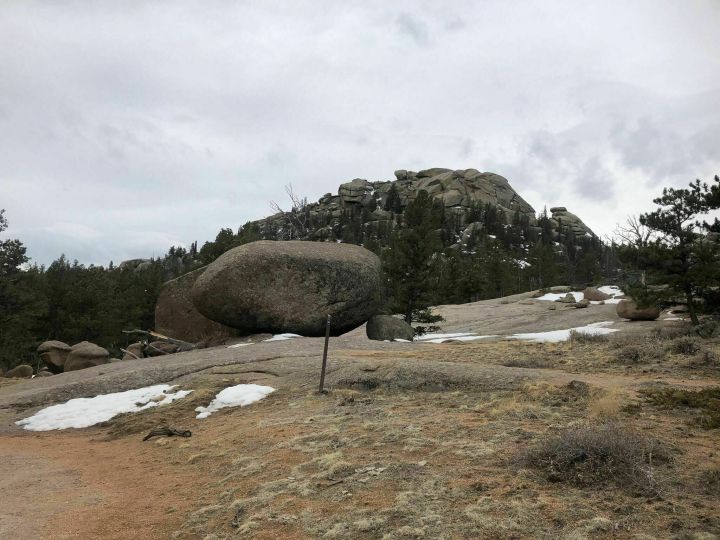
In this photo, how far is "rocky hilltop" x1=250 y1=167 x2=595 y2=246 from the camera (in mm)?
118312

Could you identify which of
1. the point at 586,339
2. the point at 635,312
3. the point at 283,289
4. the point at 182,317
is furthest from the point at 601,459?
the point at 635,312

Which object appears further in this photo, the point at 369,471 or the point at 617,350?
the point at 617,350

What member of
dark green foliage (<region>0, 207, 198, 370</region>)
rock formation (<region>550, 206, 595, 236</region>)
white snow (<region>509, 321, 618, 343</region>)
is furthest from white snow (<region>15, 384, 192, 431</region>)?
rock formation (<region>550, 206, 595, 236</region>)

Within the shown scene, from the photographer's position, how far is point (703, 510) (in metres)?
4.32

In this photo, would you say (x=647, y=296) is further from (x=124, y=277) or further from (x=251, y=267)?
(x=124, y=277)

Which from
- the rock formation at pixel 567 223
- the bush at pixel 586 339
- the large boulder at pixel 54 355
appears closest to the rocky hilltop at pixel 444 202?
the rock formation at pixel 567 223

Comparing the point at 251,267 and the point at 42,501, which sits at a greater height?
the point at 251,267

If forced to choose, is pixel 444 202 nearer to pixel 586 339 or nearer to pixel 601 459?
pixel 586 339

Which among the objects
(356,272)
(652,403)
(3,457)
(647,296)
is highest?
(356,272)

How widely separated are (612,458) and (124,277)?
54846 mm

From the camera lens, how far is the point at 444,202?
124 meters

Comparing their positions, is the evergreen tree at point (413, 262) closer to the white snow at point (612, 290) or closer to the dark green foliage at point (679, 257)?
the dark green foliage at point (679, 257)

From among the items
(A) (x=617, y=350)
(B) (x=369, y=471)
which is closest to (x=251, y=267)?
(A) (x=617, y=350)

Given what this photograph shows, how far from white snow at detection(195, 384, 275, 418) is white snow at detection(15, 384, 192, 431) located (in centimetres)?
132
